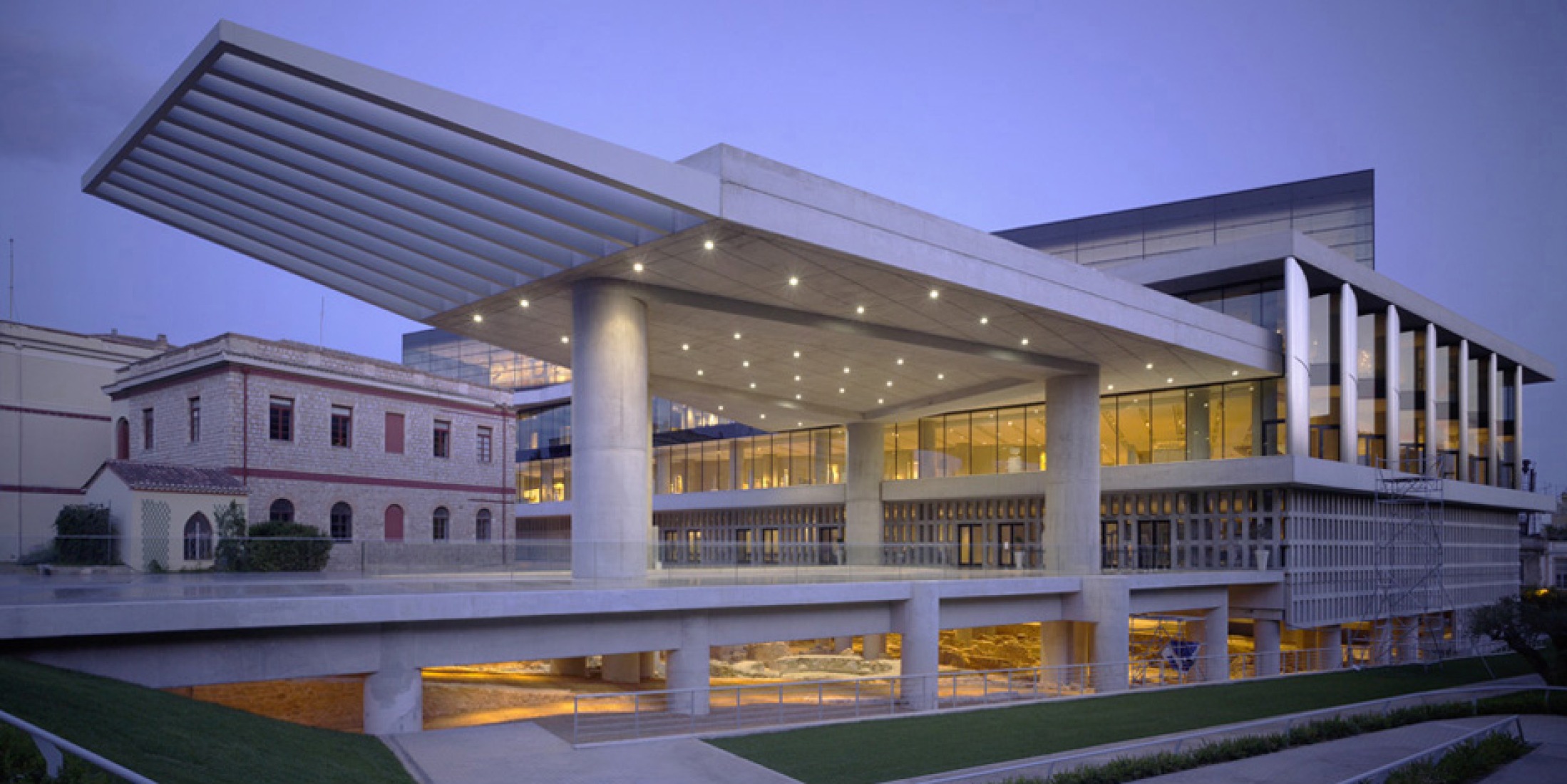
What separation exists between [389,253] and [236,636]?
471 inches

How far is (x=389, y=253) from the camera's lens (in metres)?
26.3

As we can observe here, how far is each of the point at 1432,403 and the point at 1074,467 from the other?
1951 centimetres

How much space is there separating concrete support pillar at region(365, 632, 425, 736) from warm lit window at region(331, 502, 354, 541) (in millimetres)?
19050

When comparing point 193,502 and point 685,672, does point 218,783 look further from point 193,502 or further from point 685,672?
point 193,502

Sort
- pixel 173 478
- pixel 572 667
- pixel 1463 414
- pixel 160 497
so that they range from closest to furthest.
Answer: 1. pixel 160 497
2. pixel 173 478
3. pixel 572 667
4. pixel 1463 414

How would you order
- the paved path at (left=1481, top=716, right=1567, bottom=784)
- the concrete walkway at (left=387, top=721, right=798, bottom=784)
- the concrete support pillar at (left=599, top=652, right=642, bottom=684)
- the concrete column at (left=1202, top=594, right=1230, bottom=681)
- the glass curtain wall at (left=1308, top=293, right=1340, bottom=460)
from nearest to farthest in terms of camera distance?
the concrete walkway at (left=387, top=721, right=798, bottom=784) < the paved path at (left=1481, top=716, right=1567, bottom=784) < the concrete support pillar at (left=599, top=652, right=642, bottom=684) < the concrete column at (left=1202, top=594, right=1230, bottom=681) < the glass curtain wall at (left=1308, top=293, right=1340, bottom=460)

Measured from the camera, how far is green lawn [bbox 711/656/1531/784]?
57.1ft

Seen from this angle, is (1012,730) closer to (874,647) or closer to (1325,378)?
(874,647)

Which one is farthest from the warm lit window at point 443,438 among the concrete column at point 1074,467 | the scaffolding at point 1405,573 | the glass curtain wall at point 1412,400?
the glass curtain wall at point 1412,400

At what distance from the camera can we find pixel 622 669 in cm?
2905

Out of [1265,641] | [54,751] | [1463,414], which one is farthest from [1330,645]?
[54,751]

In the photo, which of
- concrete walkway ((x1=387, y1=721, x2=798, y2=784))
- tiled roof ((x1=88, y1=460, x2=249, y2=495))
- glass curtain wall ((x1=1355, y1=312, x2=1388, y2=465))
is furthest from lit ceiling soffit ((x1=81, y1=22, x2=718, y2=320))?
glass curtain wall ((x1=1355, y1=312, x2=1388, y2=465))

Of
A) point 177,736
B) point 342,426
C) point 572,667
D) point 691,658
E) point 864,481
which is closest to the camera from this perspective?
point 177,736

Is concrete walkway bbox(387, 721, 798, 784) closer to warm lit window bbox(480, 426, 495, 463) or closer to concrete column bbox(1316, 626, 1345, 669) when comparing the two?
warm lit window bbox(480, 426, 495, 463)
